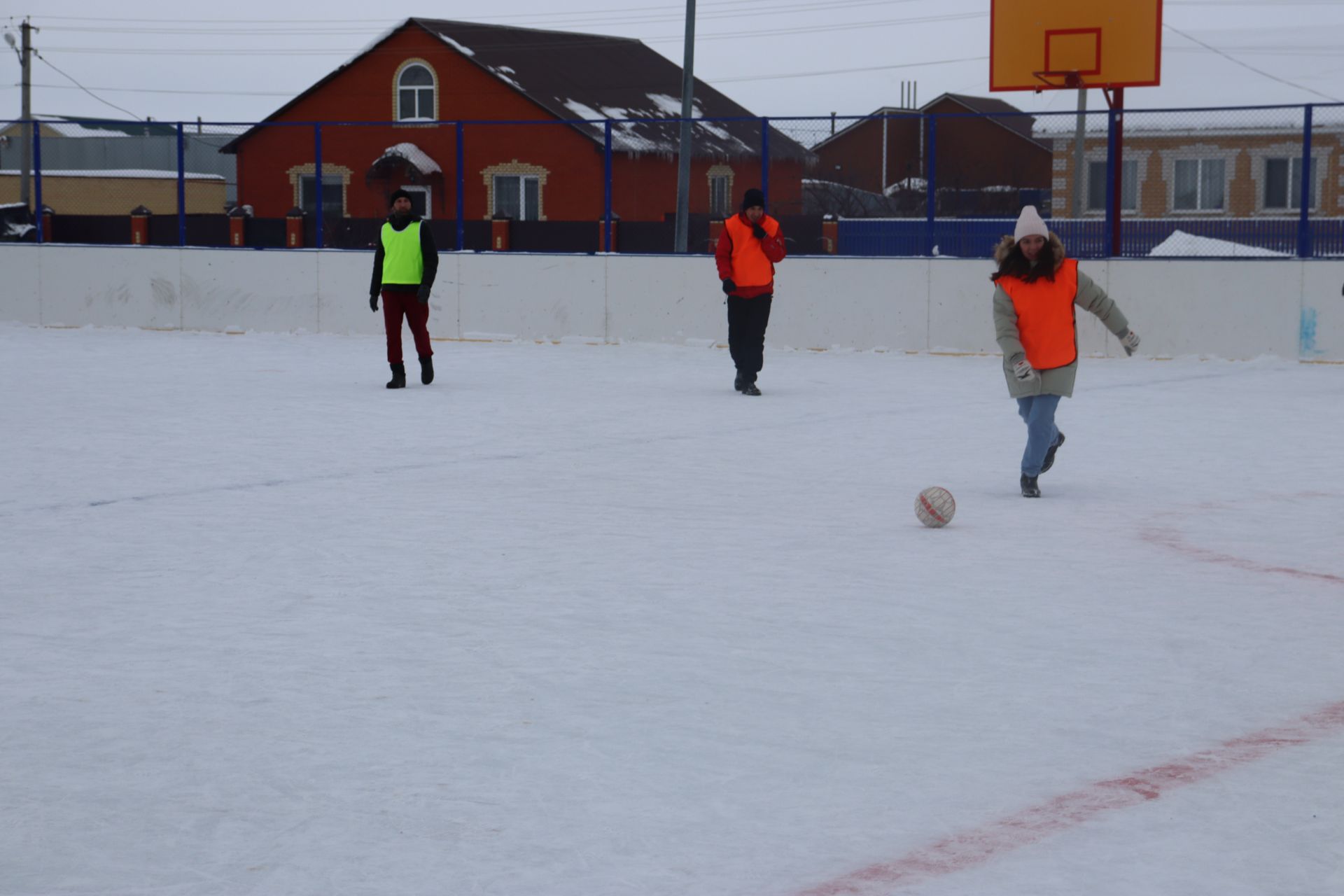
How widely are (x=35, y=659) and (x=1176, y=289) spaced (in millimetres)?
14044

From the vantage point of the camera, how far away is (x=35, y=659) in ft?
18.5

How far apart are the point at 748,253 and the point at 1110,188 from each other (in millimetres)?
5458

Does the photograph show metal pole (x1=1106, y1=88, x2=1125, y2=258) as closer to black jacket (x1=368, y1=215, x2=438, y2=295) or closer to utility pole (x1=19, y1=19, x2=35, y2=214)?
black jacket (x1=368, y1=215, x2=438, y2=295)

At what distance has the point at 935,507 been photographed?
8.12m

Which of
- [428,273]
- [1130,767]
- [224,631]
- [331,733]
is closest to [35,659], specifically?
[224,631]

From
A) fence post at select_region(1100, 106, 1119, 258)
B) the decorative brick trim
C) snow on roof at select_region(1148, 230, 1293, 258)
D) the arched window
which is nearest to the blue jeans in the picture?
snow on roof at select_region(1148, 230, 1293, 258)

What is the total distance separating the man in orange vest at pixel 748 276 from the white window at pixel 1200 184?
9543 millimetres

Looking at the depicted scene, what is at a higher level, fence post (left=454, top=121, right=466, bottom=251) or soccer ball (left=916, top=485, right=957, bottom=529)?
fence post (left=454, top=121, right=466, bottom=251)

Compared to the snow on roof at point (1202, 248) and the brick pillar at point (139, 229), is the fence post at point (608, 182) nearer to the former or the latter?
the snow on roof at point (1202, 248)

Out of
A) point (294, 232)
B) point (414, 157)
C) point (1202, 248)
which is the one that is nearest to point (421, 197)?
point (414, 157)

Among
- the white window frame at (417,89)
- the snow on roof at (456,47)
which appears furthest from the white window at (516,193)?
the white window frame at (417,89)

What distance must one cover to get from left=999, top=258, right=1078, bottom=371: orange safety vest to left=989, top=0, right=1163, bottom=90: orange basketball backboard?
1140cm

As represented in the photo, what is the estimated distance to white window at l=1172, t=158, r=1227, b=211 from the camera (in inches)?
908

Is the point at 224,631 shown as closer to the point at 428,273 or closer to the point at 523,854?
the point at 523,854
